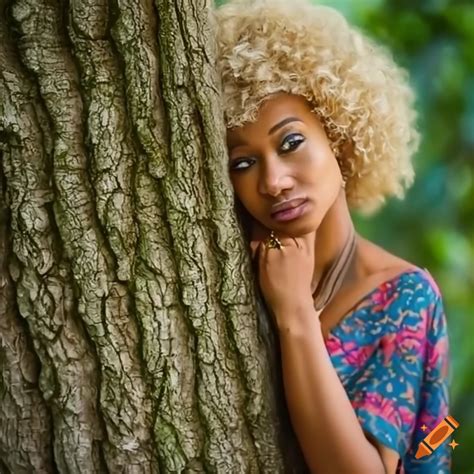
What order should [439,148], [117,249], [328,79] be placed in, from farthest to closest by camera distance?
[439,148] → [328,79] → [117,249]

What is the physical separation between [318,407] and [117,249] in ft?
0.92

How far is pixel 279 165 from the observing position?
953mm

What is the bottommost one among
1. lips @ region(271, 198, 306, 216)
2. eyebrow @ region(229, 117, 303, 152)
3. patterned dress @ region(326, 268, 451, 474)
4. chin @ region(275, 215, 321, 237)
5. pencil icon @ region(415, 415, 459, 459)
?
pencil icon @ region(415, 415, 459, 459)

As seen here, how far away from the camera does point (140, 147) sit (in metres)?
0.88

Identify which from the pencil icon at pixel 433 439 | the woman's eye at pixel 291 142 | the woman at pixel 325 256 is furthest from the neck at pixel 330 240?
the pencil icon at pixel 433 439

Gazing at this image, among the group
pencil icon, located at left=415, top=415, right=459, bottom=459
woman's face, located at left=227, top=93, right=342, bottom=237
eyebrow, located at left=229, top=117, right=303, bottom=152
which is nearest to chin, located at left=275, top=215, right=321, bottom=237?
woman's face, located at left=227, top=93, right=342, bottom=237

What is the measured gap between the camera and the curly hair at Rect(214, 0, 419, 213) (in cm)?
96

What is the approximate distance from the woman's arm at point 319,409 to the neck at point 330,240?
91 mm

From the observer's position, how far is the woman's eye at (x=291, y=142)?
3.12 ft

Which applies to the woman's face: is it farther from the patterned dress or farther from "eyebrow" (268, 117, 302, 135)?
the patterned dress

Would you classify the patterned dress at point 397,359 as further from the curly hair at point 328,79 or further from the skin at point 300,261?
the curly hair at point 328,79

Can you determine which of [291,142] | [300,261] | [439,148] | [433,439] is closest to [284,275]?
[300,261]

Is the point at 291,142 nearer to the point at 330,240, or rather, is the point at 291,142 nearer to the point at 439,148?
the point at 330,240

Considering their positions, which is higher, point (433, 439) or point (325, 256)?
point (325, 256)
